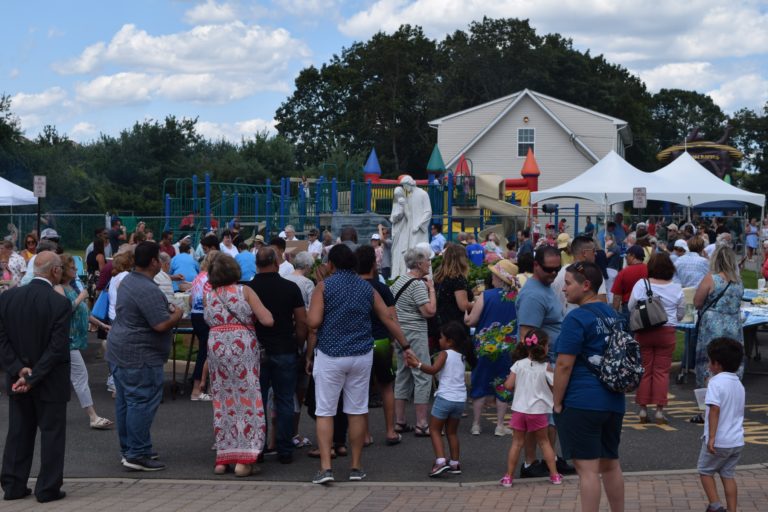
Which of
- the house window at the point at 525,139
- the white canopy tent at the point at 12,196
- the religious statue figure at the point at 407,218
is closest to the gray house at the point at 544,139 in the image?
the house window at the point at 525,139

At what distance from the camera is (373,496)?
785cm

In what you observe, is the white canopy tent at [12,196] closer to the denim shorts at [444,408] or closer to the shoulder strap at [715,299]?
the shoulder strap at [715,299]

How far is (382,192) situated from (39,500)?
24.8 meters

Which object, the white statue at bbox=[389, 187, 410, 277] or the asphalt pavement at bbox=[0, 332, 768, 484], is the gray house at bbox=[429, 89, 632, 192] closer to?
the white statue at bbox=[389, 187, 410, 277]

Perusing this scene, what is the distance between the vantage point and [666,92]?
11206 cm

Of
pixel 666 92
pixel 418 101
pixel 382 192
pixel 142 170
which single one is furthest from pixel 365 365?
pixel 666 92

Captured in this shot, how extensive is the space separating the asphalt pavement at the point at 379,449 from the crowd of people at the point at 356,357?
17cm

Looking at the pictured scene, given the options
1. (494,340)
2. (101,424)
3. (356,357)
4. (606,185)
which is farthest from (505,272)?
(606,185)

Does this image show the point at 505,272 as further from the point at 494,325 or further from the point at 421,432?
the point at 421,432

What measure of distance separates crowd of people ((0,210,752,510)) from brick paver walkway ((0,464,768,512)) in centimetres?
22

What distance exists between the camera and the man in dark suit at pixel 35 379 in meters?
7.68

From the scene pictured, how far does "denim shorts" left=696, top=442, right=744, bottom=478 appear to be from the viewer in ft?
22.6

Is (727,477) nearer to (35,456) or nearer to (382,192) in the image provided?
(35,456)

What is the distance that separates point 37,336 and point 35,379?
1.06 feet
